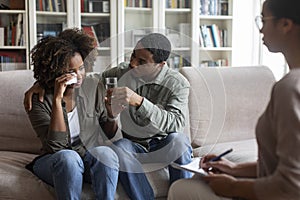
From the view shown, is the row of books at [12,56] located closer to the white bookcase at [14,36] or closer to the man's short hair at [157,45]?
the white bookcase at [14,36]

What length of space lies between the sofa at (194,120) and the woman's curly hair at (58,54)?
363mm

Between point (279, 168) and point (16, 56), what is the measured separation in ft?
10.5

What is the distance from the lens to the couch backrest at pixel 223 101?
176 cm

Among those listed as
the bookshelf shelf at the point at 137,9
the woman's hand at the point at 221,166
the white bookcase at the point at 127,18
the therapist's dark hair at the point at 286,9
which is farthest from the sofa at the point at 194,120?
the bookshelf shelf at the point at 137,9

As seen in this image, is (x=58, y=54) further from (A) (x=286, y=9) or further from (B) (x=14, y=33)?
(B) (x=14, y=33)

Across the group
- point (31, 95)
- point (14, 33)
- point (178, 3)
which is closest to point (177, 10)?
point (178, 3)

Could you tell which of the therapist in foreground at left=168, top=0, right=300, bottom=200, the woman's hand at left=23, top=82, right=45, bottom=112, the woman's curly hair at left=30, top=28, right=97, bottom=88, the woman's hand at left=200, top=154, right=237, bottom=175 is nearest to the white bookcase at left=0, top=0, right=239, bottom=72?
the woman's curly hair at left=30, top=28, right=97, bottom=88

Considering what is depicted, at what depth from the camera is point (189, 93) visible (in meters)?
2.04

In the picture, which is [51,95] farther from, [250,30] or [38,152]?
[250,30]

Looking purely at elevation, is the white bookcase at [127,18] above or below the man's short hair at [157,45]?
above

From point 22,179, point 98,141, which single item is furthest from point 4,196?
point 98,141

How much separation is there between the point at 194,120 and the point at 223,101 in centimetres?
15

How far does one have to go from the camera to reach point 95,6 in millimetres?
3824

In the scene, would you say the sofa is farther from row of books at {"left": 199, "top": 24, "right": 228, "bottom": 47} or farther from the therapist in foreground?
row of books at {"left": 199, "top": 24, "right": 228, "bottom": 47}
